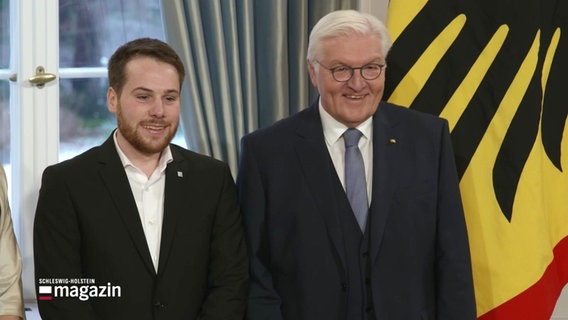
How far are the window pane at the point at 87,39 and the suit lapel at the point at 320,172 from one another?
3.55ft

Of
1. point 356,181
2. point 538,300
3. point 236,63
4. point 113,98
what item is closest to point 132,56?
point 113,98

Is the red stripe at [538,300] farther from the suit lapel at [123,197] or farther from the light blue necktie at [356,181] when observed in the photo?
the suit lapel at [123,197]

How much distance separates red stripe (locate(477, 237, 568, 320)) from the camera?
278 cm

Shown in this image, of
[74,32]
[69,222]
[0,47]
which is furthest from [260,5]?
[69,222]

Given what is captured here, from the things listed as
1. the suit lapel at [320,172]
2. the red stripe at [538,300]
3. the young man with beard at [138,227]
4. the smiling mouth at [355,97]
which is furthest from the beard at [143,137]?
the red stripe at [538,300]

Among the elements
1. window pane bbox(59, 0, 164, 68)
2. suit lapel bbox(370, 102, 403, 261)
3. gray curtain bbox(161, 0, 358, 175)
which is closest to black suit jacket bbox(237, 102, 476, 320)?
suit lapel bbox(370, 102, 403, 261)

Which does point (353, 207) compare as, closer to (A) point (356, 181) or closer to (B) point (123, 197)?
(A) point (356, 181)

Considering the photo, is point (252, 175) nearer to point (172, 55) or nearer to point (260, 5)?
point (172, 55)

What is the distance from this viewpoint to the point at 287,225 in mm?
2523

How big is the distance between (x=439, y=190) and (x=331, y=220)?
0.32m

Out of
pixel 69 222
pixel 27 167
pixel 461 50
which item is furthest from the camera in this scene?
pixel 27 167

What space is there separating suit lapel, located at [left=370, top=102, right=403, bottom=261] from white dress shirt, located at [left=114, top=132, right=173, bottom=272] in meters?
0.58

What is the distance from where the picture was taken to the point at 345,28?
8.09 feet

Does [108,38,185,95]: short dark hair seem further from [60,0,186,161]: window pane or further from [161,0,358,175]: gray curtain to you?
[60,0,186,161]: window pane
